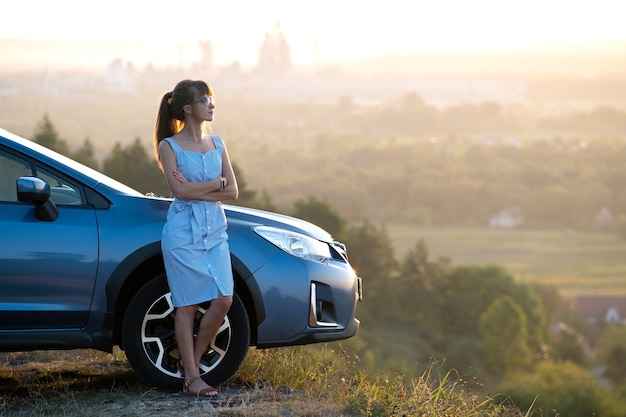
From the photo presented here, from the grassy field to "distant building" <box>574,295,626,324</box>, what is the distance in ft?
12.2

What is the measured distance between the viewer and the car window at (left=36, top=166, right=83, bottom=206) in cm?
506

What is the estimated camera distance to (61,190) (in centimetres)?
509

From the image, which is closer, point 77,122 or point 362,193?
point 77,122

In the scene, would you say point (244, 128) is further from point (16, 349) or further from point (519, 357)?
point (16, 349)

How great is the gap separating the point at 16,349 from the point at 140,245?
2.66 feet

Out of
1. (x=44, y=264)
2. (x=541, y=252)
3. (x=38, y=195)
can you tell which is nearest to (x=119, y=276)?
(x=44, y=264)

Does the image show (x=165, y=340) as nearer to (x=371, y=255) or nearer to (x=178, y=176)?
(x=178, y=176)

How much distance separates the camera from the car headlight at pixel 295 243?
5262mm

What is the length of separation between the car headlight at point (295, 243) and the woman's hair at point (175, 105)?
0.69m

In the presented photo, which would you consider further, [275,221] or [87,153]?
[87,153]

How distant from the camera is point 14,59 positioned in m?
71.8

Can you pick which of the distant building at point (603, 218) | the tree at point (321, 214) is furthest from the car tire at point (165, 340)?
the distant building at point (603, 218)

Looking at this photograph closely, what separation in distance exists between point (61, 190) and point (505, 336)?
84.4m

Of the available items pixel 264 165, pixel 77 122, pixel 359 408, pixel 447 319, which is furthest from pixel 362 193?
pixel 359 408
